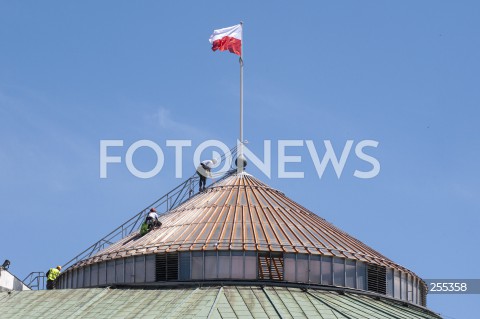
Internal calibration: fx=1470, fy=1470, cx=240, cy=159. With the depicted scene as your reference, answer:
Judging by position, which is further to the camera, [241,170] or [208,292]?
[241,170]

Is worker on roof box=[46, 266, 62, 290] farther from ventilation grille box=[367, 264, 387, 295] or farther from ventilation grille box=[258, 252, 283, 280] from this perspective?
ventilation grille box=[367, 264, 387, 295]

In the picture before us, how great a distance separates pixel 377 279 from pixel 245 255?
760 centimetres

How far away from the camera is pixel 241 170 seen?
8581cm

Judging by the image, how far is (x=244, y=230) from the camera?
249 feet

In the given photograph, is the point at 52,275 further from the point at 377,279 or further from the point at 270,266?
the point at 377,279

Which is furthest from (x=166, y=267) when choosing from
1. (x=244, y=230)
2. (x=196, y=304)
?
(x=196, y=304)

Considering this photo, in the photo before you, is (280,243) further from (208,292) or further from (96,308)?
(96,308)

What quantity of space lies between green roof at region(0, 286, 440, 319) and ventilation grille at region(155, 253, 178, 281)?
1.01 meters

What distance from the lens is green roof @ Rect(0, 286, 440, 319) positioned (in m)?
67.3

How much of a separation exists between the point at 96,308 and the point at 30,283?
59.5ft

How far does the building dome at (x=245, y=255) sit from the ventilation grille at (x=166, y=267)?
0.05 meters

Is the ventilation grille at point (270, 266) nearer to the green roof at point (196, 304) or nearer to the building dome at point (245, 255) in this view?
the building dome at point (245, 255)

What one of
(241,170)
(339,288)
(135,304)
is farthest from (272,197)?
(135,304)

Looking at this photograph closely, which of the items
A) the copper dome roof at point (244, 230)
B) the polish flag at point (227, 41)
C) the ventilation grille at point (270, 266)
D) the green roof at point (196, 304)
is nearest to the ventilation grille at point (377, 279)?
the copper dome roof at point (244, 230)
